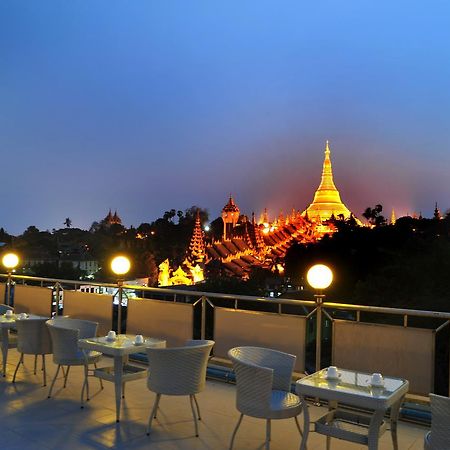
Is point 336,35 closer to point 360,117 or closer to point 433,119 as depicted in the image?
point 433,119

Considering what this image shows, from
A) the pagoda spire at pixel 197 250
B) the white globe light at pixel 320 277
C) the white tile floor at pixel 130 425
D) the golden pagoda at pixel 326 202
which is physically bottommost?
the white tile floor at pixel 130 425

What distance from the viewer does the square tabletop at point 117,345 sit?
5.59 m

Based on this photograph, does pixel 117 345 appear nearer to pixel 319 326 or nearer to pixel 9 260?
pixel 319 326

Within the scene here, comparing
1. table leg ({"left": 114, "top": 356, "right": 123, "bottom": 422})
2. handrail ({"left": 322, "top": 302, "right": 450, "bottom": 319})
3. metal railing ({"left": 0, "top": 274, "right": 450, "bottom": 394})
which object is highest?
handrail ({"left": 322, "top": 302, "right": 450, "bottom": 319})

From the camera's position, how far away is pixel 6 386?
646cm

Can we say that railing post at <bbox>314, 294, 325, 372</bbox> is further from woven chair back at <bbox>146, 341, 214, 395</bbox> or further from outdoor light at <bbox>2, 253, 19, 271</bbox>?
outdoor light at <bbox>2, 253, 19, 271</bbox>

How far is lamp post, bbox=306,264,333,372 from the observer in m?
5.86

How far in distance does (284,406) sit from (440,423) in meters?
1.37

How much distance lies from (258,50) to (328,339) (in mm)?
58661

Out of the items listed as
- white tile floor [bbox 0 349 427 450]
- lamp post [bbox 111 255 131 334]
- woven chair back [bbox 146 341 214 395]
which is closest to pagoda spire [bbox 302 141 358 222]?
lamp post [bbox 111 255 131 334]

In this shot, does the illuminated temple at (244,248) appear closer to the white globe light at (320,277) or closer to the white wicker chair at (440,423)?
the white globe light at (320,277)

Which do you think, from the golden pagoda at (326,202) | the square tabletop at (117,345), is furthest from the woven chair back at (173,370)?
the golden pagoda at (326,202)

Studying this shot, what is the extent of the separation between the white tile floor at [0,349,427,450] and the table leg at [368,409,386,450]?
83 cm

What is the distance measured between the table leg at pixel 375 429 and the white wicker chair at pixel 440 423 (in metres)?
0.46
